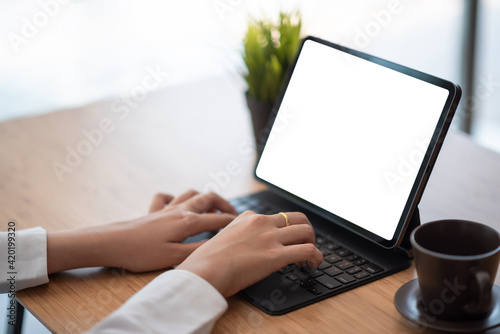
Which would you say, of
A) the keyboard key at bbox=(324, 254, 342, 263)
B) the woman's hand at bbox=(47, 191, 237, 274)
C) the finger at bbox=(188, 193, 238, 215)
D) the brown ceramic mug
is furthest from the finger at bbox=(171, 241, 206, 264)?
the brown ceramic mug

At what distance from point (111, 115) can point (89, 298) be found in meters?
0.80

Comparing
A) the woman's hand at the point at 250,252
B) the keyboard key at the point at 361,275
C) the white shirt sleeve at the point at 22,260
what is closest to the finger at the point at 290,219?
the woman's hand at the point at 250,252

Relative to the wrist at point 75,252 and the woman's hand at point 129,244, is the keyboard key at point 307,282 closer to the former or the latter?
the woman's hand at point 129,244

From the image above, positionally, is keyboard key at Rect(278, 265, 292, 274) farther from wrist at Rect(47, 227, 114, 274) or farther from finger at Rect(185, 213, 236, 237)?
wrist at Rect(47, 227, 114, 274)

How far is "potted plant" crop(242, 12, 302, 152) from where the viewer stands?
52.9 inches

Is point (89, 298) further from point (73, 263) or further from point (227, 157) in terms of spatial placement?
point (227, 157)

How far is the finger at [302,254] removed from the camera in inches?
34.6

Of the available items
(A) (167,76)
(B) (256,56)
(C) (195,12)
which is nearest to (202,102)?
(B) (256,56)

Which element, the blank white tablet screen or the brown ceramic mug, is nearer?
the brown ceramic mug

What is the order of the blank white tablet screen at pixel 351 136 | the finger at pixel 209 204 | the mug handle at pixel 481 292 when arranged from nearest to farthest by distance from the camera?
the mug handle at pixel 481 292 → the blank white tablet screen at pixel 351 136 → the finger at pixel 209 204

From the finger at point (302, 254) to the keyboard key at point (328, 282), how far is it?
0.09ft

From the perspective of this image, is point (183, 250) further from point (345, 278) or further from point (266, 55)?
point (266, 55)

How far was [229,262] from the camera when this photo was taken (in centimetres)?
84

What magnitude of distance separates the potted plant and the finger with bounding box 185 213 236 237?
0.35 meters
